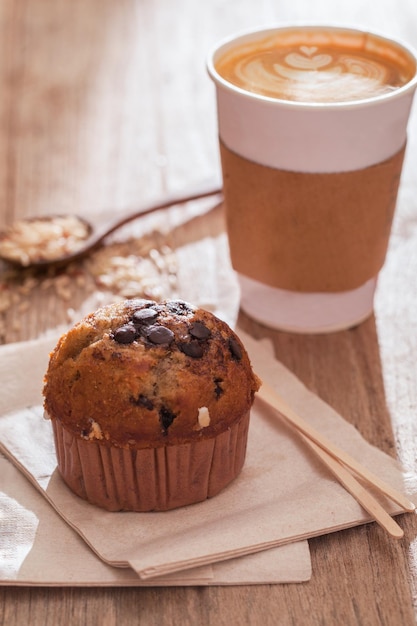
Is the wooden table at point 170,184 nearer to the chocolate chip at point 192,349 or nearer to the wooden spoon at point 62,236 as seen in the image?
the wooden spoon at point 62,236

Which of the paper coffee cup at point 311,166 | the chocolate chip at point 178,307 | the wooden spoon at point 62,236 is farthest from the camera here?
the wooden spoon at point 62,236

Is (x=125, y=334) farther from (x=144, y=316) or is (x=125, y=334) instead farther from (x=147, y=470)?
(x=147, y=470)

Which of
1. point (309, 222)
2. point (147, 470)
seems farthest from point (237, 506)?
point (309, 222)

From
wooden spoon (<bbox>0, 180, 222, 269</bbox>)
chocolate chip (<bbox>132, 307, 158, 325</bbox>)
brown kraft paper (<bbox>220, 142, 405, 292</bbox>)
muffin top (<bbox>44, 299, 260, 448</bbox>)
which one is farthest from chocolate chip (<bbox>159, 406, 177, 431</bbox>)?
wooden spoon (<bbox>0, 180, 222, 269</bbox>)

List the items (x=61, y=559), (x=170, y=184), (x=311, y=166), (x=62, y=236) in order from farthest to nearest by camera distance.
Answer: (x=170, y=184) < (x=62, y=236) < (x=311, y=166) < (x=61, y=559)

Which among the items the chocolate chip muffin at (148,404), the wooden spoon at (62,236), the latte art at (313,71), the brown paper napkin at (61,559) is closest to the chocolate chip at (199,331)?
the chocolate chip muffin at (148,404)

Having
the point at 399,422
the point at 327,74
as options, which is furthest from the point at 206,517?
the point at 327,74

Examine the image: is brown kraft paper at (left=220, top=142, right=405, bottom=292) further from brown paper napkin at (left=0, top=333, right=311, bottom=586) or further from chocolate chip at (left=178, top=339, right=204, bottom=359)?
brown paper napkin at (left=0, top=333, right=311, bottom=586)
